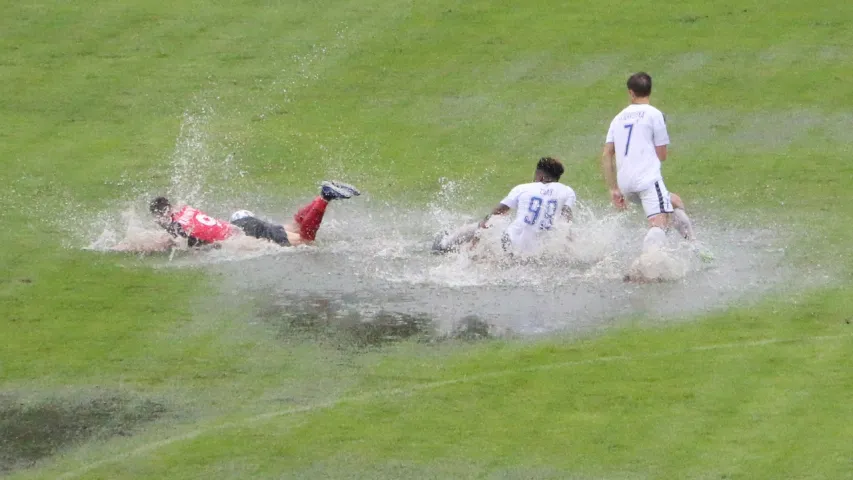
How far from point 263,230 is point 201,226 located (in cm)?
65

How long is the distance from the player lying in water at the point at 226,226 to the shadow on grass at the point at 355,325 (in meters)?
2.04

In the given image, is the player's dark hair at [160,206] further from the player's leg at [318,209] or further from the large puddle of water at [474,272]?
the player's leg at [318,209]

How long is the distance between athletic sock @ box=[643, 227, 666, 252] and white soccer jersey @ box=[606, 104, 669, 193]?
530mm

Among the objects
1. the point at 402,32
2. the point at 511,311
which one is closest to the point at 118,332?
the point at 511,311

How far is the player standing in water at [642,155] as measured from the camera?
14875mm

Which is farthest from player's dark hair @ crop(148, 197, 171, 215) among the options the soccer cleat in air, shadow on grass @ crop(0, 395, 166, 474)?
shadow on grass @ crop(0, 395, 166, 474)

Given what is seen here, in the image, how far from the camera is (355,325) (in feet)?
44.1

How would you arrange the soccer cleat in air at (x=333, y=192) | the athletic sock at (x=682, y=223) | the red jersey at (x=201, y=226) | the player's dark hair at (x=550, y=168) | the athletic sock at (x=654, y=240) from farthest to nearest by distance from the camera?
the soccer cleat in air at (x=333, y=192), the red jersey at (x=201, y=226), the athletic sock at (x=682, y=223), the player's dark hair at (x=550, y=168), the athletic sock at (x=654, y=240)

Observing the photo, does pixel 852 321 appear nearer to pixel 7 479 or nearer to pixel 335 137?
pixel 7 479

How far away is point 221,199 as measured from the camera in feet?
60.5

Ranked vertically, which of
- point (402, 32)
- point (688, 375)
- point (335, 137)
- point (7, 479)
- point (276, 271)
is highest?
point (402, 32)

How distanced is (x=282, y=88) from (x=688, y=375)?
1148cm

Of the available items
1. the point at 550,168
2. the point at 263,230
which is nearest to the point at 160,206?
the point at 263,230

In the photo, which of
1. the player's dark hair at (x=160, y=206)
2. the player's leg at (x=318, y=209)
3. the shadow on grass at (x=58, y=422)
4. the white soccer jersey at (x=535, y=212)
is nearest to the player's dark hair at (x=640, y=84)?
the white soccer jersey at (x=535, y=212)
